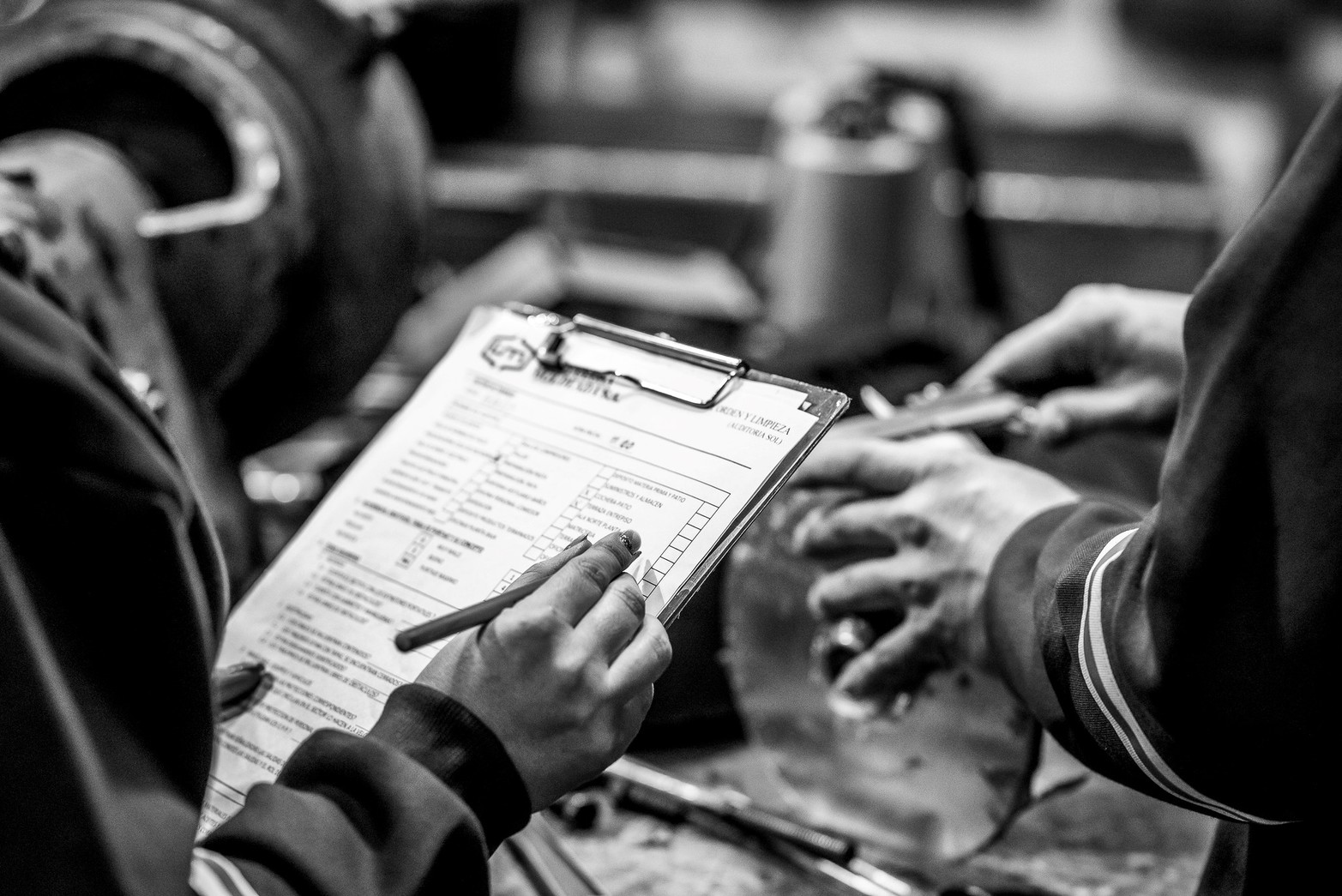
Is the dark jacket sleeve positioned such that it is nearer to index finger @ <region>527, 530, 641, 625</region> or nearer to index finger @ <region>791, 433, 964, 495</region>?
index finger @ <region>527, 530, 641, 625</region>

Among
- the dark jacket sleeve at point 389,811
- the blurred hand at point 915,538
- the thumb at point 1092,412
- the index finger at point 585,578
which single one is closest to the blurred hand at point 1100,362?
the thumb at point 1092,412

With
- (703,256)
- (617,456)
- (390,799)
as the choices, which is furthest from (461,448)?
(703,256)

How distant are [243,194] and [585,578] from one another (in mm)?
686

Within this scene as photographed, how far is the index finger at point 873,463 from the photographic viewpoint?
0.81 meters

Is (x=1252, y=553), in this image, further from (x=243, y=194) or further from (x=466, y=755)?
(x=243, y=194)

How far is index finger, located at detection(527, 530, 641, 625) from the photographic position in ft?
1.90

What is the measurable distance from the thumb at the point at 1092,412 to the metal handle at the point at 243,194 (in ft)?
2.25

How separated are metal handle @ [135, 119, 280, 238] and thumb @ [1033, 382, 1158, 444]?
2.25 ft

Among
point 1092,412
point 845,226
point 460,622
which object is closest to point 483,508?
point 460,622

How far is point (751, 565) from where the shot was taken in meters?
0.91

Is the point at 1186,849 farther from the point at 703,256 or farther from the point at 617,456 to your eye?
the point at 703,256

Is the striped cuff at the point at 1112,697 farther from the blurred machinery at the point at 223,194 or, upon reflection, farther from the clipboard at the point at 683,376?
the blurred machinery at the point at 223,194

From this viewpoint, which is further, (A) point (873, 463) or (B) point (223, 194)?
(B) point (223, 194)

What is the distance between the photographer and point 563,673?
559mm
